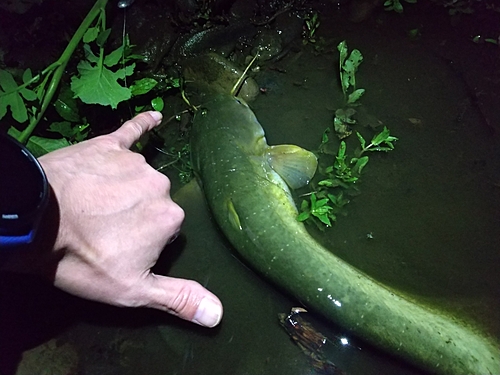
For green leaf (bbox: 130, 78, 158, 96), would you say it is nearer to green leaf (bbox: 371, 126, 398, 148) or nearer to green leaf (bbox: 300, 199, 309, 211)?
green leaf (bbox: 300, 199, 309, 211)

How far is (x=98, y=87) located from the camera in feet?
8.81

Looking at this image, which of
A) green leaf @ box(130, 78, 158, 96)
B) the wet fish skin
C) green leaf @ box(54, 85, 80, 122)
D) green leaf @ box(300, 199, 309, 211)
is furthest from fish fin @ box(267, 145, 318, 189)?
green leaf @ box(54, 85, 80, 122)

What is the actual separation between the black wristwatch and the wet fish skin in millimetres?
1142

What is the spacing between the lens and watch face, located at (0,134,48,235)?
166 cm

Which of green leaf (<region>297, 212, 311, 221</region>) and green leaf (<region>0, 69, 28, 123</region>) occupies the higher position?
green leaf (<region>0, 69, 28, 123</region>)

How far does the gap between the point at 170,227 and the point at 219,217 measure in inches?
17.5

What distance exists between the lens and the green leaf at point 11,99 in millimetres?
2602

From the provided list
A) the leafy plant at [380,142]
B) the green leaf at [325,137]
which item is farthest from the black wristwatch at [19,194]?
the leafy plant at [380,142]

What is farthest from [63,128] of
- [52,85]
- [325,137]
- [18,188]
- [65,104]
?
[325,137]

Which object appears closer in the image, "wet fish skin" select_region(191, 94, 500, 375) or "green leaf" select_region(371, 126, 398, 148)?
"wet fish skin" select_region(191, 94, 500, 375)

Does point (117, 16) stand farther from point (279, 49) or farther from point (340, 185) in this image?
point (340, 185)

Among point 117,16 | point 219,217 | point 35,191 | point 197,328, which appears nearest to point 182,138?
point 219,217

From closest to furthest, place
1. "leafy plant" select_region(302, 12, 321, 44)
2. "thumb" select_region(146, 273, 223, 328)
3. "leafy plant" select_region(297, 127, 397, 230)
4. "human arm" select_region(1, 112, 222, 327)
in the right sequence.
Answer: "human arm" select_region(1, 112, 222, 327) < "thumb" select_region(146, 273, 223, 328) < "leafy plant" select_region(297, 127, 397, 230) < "leafy plant" select_region(302, 12, 321, 44)

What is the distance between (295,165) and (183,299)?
112 centimetres
